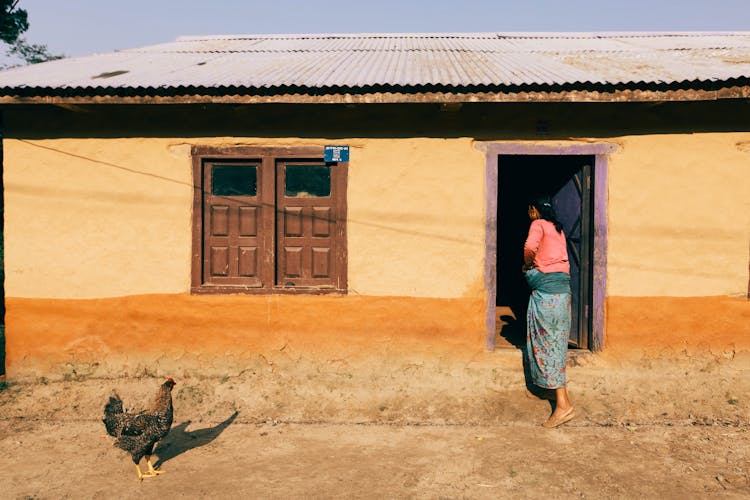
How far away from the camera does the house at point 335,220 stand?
488 centimetres

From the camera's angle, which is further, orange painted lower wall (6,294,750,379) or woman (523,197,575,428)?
orange painted lower wall (6,294,750,379)

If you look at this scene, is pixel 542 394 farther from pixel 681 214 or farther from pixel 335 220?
pixel 335 220

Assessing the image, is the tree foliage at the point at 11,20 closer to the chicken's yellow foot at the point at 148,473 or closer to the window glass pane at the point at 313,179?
the window glass pane at the point at 313,179

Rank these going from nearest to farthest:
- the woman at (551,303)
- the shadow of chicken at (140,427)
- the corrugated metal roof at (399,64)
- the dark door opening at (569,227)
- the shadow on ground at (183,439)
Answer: the shadow of chicken at (140,427) < the shadow on ground at (183,439) < the woman at (551,303) < the corrugated metal roof at (399,64) < the dark door opening at (569,227)

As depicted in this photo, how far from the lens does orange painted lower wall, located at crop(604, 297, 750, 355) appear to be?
4.88 metres

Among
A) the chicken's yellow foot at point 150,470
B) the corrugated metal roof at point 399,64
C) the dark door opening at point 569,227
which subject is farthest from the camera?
the dark door opening at point 569,227

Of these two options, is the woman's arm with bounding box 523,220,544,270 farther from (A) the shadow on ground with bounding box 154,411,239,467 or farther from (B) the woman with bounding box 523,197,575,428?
(A) the shadow on ground with bounding box 154,411,239,467

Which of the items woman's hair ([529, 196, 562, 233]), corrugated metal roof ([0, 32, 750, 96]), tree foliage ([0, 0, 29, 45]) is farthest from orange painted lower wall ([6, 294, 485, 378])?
tree foliage ([0, 0, 29, 45])

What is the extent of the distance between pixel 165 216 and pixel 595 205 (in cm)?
412

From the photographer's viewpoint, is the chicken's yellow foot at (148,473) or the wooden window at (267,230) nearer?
the chicken's yellow foot at (148,473)

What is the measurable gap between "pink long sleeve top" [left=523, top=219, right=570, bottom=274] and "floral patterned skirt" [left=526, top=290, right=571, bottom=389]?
24 cm

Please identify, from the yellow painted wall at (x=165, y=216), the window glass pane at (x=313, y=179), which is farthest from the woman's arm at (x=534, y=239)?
the window glass pane at (x=313, y=179)

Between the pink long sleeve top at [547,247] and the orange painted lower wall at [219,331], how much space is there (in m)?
0.77

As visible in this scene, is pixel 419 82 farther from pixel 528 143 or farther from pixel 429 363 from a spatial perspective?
pixel 429 363
